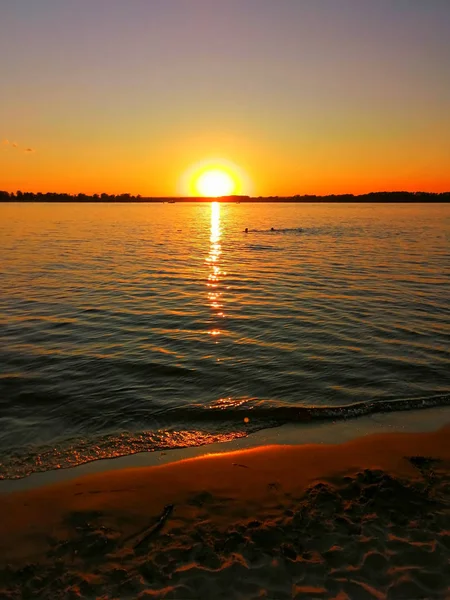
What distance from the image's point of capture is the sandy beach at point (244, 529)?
496 cm

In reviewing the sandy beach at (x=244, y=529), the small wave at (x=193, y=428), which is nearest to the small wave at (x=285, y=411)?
the small wave at (x=193, y=428)

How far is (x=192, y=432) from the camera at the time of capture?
893 cm

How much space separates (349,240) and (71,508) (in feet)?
156

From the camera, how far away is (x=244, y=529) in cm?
591

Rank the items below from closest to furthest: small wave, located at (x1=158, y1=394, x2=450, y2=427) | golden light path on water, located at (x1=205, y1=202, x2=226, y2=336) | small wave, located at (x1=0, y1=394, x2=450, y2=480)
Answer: small wave, located at (x1=0, y1=394, x2=450, y2=480)
small wave, located at (x1=158, y1=394, x2=450, y2=427)
golden light path on water, located at (x1=205, y1=202, x2=226, y2=336)

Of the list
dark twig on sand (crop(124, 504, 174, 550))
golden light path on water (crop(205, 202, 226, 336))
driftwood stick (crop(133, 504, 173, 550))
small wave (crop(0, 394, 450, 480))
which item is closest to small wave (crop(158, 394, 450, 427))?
small wave (crop(0, 394, 450, 480))

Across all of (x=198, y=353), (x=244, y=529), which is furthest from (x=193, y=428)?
(x=198, y=353)

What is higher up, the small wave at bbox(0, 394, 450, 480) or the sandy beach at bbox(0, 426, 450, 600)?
the sandy beach at bbox(0, 426, 450, 600)

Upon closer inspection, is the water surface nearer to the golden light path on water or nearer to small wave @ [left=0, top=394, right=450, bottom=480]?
small wave @ [left=0, top=394, right=450, bottom=480]

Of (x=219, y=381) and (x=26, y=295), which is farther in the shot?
(x=26, y=295)

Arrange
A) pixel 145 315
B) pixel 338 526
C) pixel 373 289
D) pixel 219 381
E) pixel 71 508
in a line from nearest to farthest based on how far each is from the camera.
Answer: pixel 338 526, pixel 71 508, pixel 219 381, pixel 145 315, pixel 373 289

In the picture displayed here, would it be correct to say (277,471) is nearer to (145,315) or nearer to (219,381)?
(219,381)

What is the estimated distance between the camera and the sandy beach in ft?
16.3

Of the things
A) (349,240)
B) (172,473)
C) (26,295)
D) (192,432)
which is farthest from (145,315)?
(349,240)
